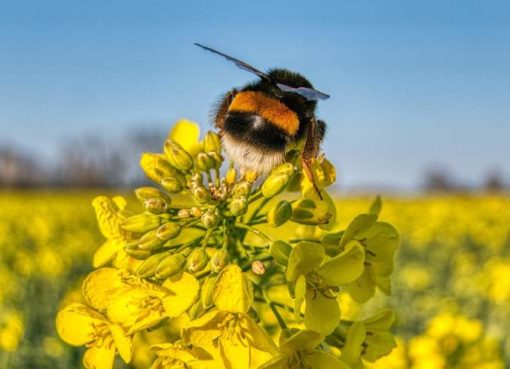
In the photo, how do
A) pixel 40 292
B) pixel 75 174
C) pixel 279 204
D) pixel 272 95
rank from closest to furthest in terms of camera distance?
pixel 279 204 → pixel 272 95 → pixel 40 292 → pixel 75 174

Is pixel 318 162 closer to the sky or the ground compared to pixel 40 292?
closer to the sky

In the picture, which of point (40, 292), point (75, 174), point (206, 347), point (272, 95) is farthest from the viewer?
point (75, 174)

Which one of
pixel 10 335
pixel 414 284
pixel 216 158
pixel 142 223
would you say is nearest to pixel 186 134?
pixel 216 158

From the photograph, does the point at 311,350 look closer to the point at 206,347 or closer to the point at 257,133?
Result: the point at 206,347

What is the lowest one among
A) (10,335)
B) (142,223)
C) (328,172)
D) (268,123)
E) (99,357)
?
(10,335)

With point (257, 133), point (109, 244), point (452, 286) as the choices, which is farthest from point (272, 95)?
point (452, 286)

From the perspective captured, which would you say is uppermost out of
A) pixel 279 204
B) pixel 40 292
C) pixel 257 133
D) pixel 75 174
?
pixel 257 133

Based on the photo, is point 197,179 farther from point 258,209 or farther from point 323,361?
point 323,361
